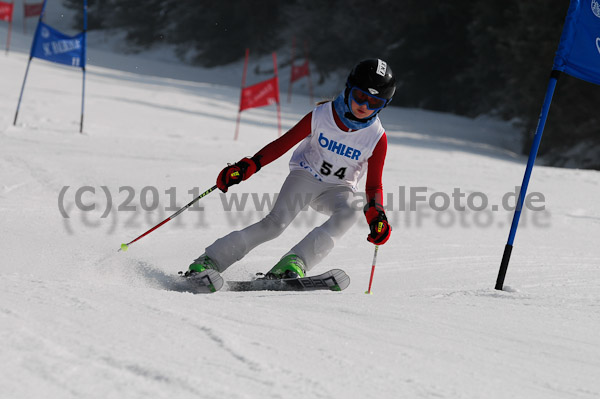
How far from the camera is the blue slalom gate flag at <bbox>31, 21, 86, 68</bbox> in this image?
9.89 m

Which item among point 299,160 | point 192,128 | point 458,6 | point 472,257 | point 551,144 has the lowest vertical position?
point 472,257

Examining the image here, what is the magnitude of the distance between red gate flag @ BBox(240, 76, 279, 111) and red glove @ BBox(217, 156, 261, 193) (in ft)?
26.1

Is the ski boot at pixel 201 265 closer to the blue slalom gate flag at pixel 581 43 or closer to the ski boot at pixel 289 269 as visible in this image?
the ski boot at pixel 289 269

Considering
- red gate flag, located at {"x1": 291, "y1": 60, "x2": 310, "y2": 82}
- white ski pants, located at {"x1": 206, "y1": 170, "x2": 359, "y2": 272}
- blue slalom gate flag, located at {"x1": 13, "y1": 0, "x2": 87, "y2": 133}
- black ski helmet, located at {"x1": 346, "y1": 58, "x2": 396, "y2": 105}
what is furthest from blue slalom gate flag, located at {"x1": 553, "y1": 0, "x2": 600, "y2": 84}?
red gate flag, located at {"x1": 291, "y1": 60, "x2": 310, "y2": 82}

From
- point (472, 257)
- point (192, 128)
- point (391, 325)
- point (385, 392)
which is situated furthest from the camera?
point (192, 128)

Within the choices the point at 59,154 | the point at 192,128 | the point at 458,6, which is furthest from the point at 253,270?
the point at 458,6

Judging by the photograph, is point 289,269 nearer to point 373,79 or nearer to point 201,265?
point 201,265

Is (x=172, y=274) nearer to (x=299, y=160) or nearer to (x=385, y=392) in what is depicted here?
(x=299, y=160)

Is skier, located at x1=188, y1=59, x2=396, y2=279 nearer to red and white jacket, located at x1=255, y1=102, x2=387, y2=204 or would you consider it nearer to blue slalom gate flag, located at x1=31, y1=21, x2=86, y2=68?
red and white jacket, located at x1=255, y1=102, x2=387, y2=204

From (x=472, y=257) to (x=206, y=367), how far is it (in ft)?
11.6

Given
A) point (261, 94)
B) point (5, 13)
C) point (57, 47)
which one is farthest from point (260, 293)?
point (5, 13)

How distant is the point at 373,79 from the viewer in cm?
383

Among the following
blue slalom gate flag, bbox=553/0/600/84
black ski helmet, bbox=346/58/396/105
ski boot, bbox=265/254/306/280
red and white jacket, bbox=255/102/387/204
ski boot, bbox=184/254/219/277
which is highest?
blue slalom gate flag, bbox=553/0/600/84

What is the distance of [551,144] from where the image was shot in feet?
55.7
